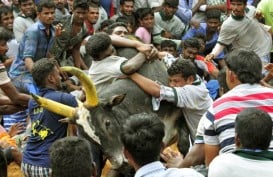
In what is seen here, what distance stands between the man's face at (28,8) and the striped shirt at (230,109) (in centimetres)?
622

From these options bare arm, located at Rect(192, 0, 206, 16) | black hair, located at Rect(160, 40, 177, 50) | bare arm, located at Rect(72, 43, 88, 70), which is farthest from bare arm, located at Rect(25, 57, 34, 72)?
bare arm, located at Rect(192, 0, 206, 16)

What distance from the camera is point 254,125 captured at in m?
4.29

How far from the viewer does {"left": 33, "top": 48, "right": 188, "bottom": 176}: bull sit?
6.18 metres

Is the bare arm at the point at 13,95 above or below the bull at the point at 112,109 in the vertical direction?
below

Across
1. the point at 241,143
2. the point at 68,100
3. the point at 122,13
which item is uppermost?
the point at 241,143

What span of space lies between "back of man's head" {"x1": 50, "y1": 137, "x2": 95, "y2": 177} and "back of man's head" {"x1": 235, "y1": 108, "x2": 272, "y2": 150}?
3.33 ft

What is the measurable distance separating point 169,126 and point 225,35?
3.85 metres

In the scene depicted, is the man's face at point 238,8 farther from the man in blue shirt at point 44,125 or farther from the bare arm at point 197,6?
the man in blue shirt at point 44,125

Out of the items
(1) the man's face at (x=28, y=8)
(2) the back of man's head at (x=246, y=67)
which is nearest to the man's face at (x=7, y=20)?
(1) the man's face at (x=28, y=8)

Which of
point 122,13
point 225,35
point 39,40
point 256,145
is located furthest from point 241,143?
point 122,13

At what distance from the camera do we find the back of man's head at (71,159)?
12.7 feet

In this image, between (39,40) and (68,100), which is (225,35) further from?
(68,100)

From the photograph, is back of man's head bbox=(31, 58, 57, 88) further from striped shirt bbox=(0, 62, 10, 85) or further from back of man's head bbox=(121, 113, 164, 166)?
back of man's head bbox=(121, 113, 164, 166)

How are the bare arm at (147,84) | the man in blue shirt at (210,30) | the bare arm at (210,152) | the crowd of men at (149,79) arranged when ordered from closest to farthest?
the crowd of men at (149,79) → the bare arm at (210,152) → the bare arm at (147,84) → the man in blue shirt at (210,30)
